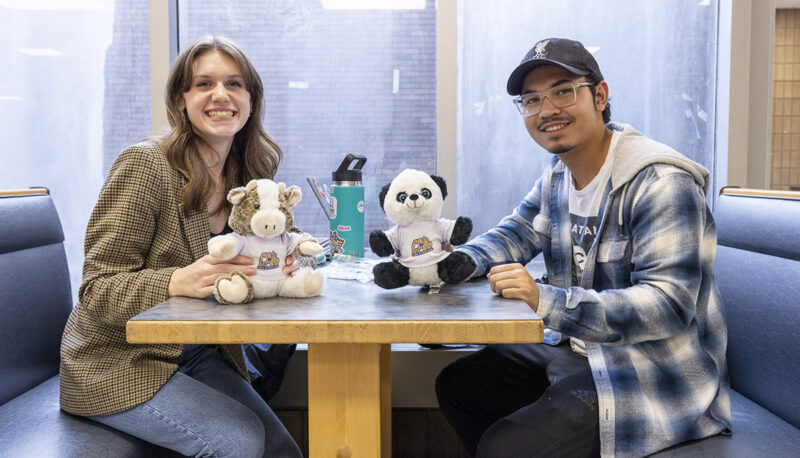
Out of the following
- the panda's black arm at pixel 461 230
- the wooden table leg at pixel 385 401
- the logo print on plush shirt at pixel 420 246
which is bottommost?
the wooden table leg at pixel 385 401

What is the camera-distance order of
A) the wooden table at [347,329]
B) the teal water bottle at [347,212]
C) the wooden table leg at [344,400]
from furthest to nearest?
the teal water bottle at [347,212] → the wooden table leg at [344,400] → the wooden table at [347,329]

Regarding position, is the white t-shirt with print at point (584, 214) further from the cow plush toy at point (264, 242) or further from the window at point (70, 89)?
the window at point (70, 89)

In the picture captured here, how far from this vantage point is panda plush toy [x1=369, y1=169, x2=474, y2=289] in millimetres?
1256

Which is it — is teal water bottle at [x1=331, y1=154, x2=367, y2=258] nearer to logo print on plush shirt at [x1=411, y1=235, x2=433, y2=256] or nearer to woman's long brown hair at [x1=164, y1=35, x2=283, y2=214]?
woman's long brown hair at [x1=164, y1=35, x2=283, y2=214]

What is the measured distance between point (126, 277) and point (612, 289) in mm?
992

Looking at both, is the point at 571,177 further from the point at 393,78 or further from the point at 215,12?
the point at 215,12

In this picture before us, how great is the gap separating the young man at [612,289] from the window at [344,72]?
73 centimetres

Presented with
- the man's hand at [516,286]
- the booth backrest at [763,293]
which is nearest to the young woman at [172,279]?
the man's hand at [516,286]

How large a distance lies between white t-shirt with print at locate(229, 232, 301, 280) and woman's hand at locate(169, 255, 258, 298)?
0.5 inches

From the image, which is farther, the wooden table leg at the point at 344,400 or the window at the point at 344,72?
the window at the point at 344,72

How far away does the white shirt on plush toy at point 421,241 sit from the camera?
126 cm

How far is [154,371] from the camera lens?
1.27 meters

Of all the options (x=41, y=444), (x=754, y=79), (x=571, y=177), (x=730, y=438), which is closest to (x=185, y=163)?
(x=41, y=444)

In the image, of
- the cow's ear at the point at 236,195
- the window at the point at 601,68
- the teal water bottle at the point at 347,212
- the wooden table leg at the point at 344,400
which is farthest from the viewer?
the window at the point at 601,68
